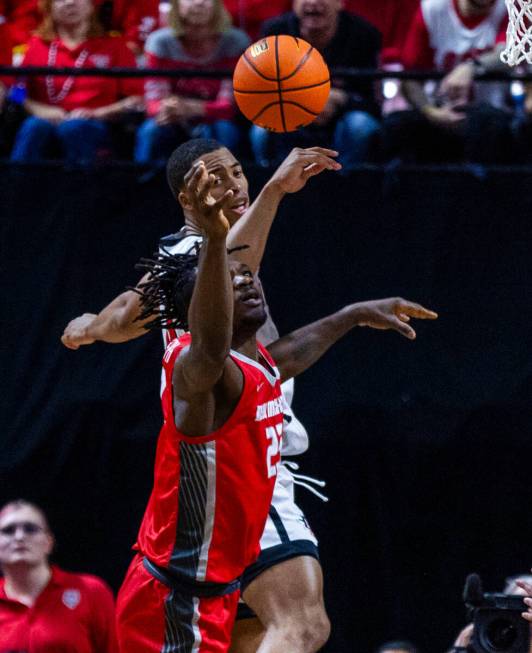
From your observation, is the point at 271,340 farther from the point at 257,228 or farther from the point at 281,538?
the point at 281,538

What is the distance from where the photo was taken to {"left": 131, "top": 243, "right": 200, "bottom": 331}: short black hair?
447 cm

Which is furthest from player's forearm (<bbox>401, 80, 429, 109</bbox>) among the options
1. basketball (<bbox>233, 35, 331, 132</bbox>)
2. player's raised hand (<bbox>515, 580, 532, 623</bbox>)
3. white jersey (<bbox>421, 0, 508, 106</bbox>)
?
player's raised hand (<bbox>515, 580, 532, 623</bbox>)

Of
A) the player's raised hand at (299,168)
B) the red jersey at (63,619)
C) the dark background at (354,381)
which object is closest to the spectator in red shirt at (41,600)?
the red jersey at (63,619)

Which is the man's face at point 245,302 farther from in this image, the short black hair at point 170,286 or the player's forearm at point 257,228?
the player's forearm at point 257,228

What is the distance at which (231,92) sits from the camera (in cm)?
741

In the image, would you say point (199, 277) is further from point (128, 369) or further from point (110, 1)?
point (110, 1)

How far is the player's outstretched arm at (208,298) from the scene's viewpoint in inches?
153

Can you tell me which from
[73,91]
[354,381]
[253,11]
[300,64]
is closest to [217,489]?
[300,64]

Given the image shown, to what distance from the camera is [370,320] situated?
5.29 m

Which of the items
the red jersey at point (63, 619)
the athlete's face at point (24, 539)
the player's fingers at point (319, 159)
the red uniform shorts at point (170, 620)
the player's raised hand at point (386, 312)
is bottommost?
the red jersey at point (63, 619)

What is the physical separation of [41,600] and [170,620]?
1804 mm

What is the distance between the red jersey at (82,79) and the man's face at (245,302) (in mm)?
3395

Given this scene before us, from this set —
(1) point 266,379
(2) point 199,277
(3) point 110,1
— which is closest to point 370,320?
(1) point 266,379

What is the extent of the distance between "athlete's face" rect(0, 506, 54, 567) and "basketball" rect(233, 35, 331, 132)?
2.08 m
